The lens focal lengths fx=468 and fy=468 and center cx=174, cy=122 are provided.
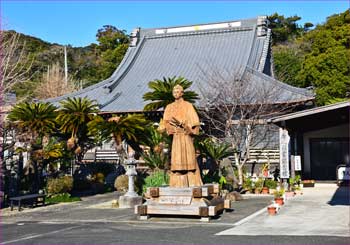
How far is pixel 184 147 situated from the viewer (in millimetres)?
12984

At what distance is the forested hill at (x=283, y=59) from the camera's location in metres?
27.9

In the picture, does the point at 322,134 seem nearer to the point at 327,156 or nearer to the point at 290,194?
the point at 327,156

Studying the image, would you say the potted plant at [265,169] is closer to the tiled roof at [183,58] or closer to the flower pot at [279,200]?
the tiled roof at [183,58]

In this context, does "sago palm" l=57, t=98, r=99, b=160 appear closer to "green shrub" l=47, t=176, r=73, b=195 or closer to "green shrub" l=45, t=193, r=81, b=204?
"green shrub" l=47, t=176, r=73, b=195

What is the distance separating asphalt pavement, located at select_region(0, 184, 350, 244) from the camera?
948cm

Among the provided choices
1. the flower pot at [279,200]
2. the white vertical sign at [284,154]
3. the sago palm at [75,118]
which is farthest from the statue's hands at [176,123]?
the sago palm at [75,118]

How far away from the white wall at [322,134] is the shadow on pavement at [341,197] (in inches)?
123

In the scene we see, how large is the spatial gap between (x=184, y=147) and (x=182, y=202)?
1.52m

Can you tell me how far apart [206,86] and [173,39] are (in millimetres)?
7809

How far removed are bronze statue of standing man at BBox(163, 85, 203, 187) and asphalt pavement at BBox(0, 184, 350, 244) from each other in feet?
3.75

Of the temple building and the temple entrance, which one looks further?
the temple building

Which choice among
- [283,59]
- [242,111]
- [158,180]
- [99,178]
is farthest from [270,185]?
[283,59]

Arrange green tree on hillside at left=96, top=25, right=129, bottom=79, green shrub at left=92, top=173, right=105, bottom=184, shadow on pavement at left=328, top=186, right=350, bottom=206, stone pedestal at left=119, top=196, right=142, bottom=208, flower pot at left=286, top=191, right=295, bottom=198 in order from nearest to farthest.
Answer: shadow on pavement at left=328, top=186, right=350, bottom=206, stone pedestal at left=119, top=196, right=142, bottom=208, flower pot at left=286, top=191, right=295, bottom=198, green shrub at left=92, top=173, right=105, bottom=184, green tree on hillside at left=96, top=25, right=129, bottom=79

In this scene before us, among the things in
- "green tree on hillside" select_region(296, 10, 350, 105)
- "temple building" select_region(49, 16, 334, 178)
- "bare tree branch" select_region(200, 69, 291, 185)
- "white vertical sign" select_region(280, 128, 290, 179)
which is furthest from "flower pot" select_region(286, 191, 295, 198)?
"green tree on hillside" select_region(296, 10, 350, 105)
